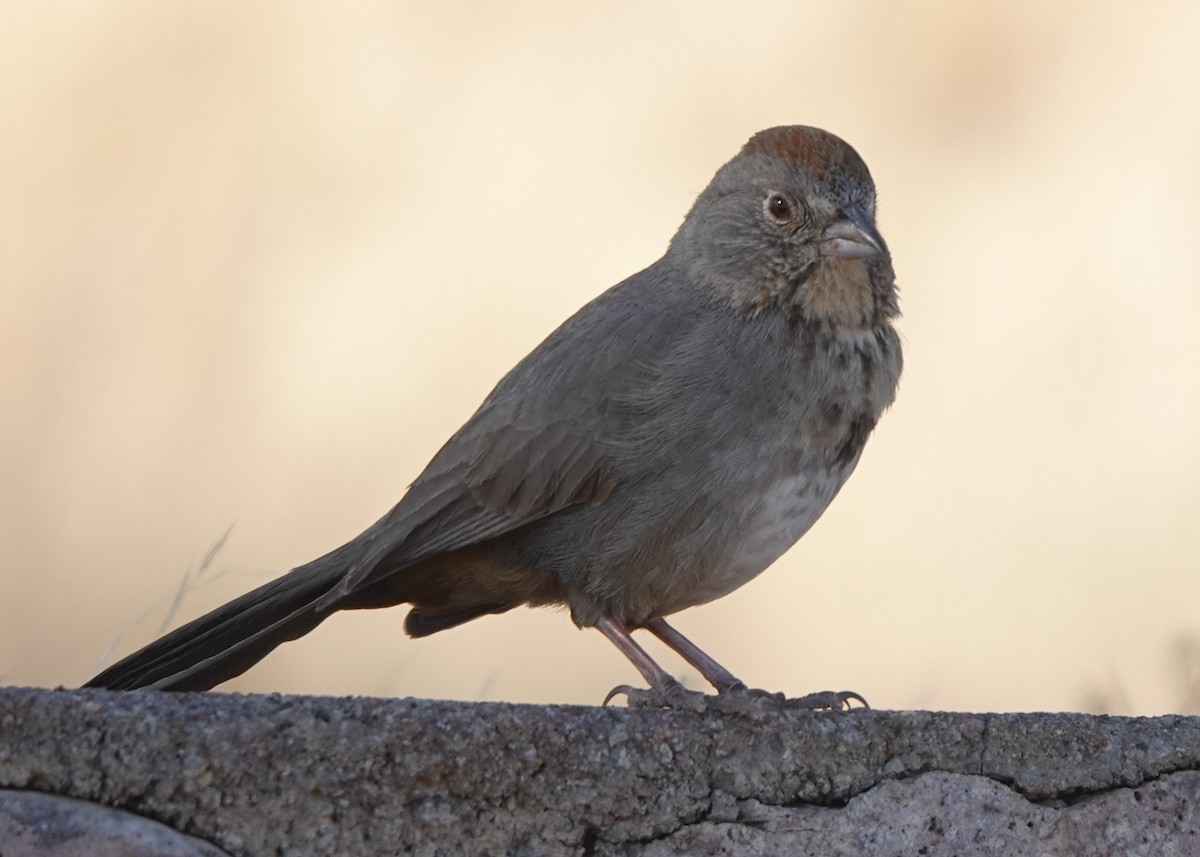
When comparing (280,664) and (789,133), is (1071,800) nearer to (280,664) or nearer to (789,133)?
(789,133)

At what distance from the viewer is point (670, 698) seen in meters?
2.85

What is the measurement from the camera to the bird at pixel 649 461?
10.9ft

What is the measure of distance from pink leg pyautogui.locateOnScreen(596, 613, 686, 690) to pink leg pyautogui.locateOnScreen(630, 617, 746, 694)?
27 centimetres

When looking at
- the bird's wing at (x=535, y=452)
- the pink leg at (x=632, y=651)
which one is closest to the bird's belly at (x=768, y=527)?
the pink leg at (x=632, y=651)

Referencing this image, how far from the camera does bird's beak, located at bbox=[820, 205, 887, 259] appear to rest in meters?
3.73

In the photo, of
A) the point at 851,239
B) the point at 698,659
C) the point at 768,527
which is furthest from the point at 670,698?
the point at 851,239

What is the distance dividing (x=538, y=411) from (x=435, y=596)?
1.72 ft

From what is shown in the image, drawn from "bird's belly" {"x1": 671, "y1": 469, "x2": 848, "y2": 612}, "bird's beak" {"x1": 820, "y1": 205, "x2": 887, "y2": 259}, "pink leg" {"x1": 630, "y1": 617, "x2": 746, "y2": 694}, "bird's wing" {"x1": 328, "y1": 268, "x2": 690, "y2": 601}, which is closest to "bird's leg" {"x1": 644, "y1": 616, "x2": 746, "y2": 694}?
"pink leg" {"x1": 630, "y1": 617, "x2": 746, "y2": 694}

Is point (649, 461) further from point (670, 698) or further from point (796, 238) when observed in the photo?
point (796, 238)

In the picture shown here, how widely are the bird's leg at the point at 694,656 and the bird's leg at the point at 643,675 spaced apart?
28cm

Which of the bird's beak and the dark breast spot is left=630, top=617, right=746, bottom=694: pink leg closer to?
the dark breast spot

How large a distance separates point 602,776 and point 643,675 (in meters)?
1.18

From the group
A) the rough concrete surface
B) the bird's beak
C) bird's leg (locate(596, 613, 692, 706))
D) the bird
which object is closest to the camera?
the rough concrete surface

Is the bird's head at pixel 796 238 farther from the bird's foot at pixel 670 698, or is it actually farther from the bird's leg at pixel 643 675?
the bird's foot at pixel 670 698
